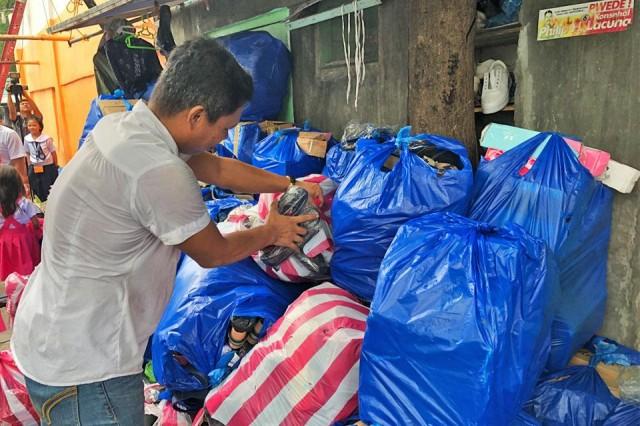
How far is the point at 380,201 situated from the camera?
2006 millimetres

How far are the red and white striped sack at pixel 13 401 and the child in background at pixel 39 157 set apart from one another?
537cm

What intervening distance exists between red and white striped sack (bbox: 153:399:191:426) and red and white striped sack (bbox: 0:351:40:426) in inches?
21.1

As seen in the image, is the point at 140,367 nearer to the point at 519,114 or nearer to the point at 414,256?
the point at 414,256

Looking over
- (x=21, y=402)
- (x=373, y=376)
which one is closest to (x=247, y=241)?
(x=373, y=376)

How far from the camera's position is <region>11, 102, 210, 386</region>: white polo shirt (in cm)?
128

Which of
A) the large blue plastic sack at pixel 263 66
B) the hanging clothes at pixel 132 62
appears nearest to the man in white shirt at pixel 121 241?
the large blue plastic sack at pixel 263 66

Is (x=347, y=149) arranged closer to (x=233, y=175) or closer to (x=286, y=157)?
(x=286, y=157)

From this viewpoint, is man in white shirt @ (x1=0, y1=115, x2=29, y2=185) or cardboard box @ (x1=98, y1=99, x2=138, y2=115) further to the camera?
man in white shirt @ (x1=0, y1=115, x2=29, y2=185)

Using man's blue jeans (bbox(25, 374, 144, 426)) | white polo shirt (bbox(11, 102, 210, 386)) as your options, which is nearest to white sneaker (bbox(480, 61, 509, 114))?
white polo shirt (bbox(11, 102, 210, 386))

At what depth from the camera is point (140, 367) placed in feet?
4.84

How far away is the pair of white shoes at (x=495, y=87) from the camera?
257 centimetres

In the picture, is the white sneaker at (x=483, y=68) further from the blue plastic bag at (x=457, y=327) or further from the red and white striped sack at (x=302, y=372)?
the red and white striped sack at (x=302, y=372)

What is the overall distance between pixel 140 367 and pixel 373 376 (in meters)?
0.72

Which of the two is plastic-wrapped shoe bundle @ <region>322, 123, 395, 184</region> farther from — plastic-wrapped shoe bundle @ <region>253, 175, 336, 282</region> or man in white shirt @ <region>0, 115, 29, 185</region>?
man in white shirt @ <region>0, 115, 29, 185</region>
